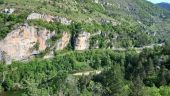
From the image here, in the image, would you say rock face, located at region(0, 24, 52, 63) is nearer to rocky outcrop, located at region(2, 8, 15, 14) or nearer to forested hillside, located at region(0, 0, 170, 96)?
forested hillside, located at region(0, 0, 170, 96)

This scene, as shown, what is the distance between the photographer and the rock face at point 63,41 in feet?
555

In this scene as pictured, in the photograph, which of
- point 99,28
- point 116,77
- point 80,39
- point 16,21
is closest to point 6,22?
point 16,21

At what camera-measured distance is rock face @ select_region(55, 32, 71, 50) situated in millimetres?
169250

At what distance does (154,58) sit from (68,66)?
4033cm

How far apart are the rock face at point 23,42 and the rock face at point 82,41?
1830cm

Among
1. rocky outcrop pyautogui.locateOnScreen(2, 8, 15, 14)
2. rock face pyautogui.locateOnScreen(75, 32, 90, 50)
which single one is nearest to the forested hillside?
rock face pyautogui.locateOnScreen(75, 32, 90, 50)

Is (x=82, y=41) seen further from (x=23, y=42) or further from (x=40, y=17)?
(x=23, y=42)

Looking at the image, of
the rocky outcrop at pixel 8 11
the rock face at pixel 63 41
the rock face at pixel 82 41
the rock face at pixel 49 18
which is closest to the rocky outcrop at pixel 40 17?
the rock face at pixel 49 18

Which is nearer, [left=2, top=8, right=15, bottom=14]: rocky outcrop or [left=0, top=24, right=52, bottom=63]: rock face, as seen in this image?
[left=0, top=24, right=52, bottom=63]: rock face

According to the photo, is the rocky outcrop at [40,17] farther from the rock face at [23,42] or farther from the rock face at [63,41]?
the rock face at [63,41]

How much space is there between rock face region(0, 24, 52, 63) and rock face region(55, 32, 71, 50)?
7.52m

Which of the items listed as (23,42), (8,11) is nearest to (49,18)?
(8,11)

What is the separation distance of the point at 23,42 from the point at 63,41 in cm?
2221

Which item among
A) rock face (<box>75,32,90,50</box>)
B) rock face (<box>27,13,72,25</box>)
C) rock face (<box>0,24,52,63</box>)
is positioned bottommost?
rock face (<box>75,32,90,50</box>)
